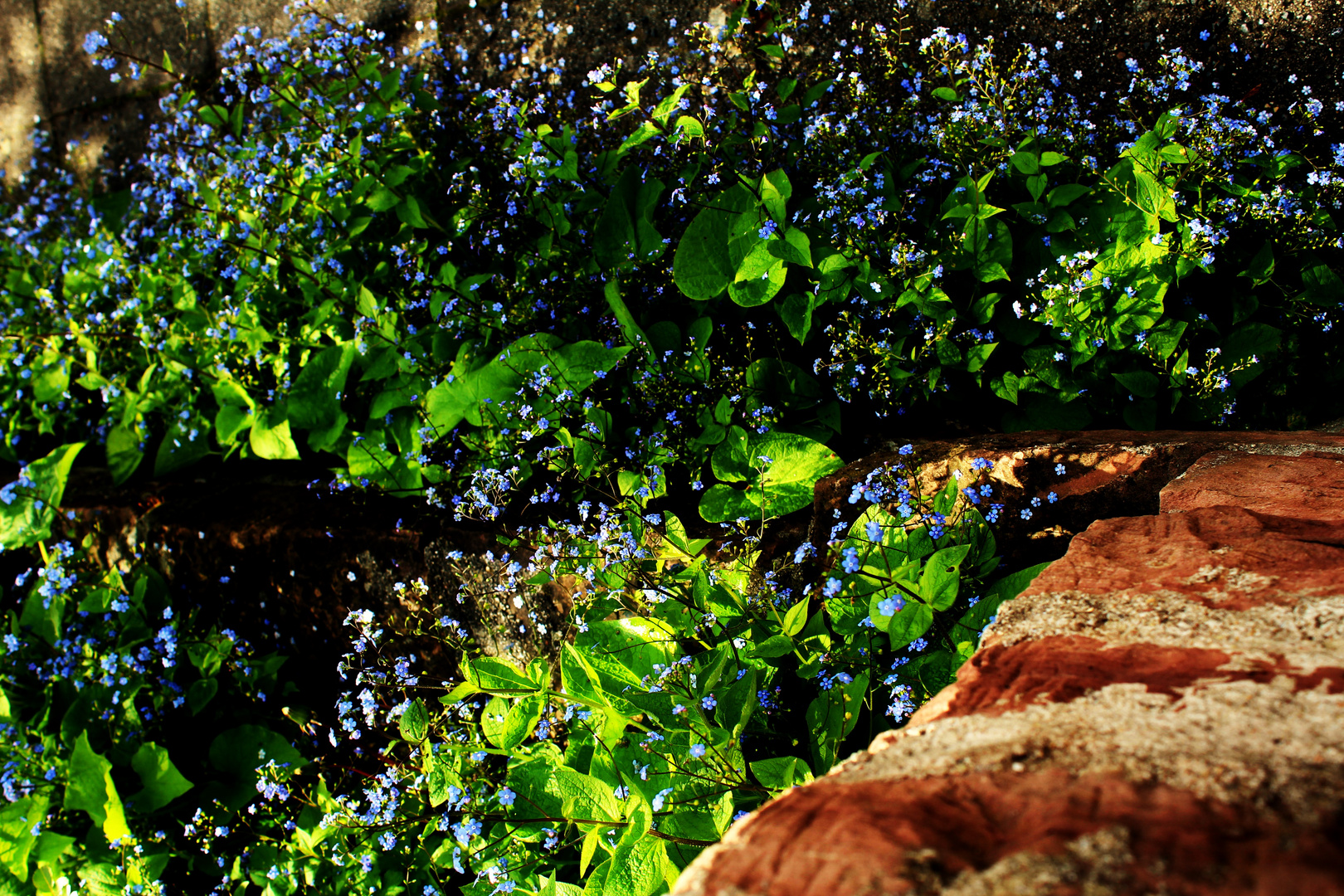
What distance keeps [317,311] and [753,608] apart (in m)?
2.33

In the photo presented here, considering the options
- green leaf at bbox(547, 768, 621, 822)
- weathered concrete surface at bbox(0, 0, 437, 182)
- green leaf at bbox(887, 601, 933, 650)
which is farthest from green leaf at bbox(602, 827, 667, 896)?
weathered concrete surface at bbox(0, 0, 437, 182)

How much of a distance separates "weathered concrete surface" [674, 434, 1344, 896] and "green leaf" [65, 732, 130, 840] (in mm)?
2689

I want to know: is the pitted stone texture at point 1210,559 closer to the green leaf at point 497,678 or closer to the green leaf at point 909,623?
the green leaf at point 909,623

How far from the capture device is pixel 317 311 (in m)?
3.36

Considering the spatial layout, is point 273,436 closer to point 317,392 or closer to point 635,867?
point 317,392

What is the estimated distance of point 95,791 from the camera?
269 centimetres

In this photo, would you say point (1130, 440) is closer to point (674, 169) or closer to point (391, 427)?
point (674, 169)

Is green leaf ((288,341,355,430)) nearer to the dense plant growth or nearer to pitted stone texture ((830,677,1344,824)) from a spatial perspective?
the dense plant growth

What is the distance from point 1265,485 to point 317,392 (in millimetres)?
3172

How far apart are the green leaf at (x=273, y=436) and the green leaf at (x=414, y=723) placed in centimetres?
149

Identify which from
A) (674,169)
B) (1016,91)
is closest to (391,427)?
(674,169)

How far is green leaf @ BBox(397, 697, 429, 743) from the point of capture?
2.19 meters

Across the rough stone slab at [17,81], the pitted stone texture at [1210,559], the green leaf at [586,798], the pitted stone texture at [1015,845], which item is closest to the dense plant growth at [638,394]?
the green leaf at [586,798]

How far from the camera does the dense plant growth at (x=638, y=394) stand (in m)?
2.04
